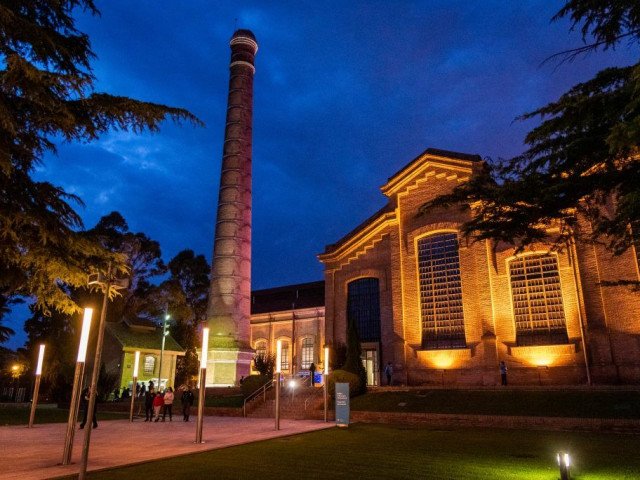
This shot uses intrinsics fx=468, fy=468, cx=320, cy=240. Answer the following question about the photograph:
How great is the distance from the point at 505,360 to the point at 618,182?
651 inches

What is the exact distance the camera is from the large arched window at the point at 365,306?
97.3ft

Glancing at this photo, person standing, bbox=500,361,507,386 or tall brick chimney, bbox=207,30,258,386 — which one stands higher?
tall brick chimney, bbox=207,30,258,386

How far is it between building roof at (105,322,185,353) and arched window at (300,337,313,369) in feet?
33.2

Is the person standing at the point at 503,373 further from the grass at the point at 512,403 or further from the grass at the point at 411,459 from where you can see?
the grass at the point at 411,459

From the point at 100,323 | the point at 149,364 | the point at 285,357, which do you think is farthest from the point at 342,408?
the point at 285,357

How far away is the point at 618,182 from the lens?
30.1 ft

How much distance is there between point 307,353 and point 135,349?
13859 mm

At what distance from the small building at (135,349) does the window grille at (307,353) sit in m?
10.0

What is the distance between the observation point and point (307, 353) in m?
40.0

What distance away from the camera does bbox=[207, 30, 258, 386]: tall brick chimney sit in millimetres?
32656

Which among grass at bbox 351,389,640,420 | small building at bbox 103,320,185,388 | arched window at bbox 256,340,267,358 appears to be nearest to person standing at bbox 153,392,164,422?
grass at bbox 351,389,640,420

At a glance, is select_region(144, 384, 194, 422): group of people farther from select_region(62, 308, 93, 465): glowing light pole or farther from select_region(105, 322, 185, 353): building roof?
select_region(105, 322, 185, 353): building roof

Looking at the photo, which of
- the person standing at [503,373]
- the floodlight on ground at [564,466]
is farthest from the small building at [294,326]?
the floodlight on ground at [564,466]

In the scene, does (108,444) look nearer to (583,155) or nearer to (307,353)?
(583,155)
